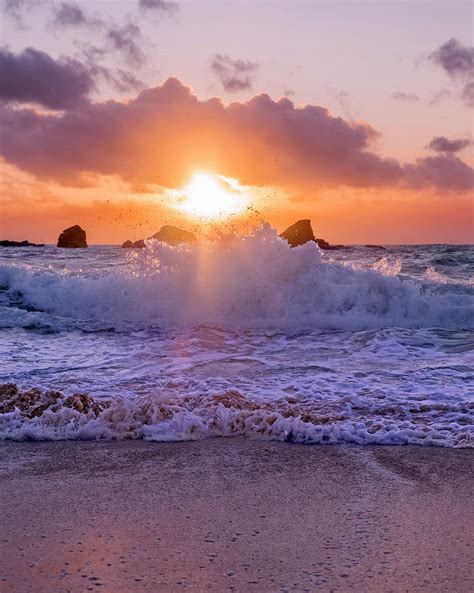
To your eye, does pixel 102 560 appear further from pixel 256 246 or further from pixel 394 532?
pixel 256 246

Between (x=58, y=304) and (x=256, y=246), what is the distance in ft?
14.5

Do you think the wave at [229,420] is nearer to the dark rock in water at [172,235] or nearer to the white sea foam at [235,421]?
the white sea foam at [235,421]

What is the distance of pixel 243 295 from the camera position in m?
12.1

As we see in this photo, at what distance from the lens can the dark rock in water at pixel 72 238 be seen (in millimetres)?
56625

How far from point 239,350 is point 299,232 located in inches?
1487

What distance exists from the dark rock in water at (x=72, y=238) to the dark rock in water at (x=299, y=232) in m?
21.0

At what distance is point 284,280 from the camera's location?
12.7 m

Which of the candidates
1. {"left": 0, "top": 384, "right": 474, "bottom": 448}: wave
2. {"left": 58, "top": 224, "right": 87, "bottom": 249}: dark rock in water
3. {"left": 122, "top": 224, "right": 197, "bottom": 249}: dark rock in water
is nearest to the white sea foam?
{"left": 0, "top": 384, "right": 474, "bottom": 448}: wave

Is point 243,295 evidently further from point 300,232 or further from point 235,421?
point 300,232

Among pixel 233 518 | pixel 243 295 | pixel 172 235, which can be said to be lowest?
pixel 233 518

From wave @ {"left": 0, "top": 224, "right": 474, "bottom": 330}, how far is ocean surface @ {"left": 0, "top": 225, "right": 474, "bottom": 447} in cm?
4

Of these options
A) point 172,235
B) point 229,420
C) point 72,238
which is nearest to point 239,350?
point 229,420

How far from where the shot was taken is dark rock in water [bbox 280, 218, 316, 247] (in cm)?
4447

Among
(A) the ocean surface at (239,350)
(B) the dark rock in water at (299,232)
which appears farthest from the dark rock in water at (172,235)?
(A) the ocean surface at (239,350)
